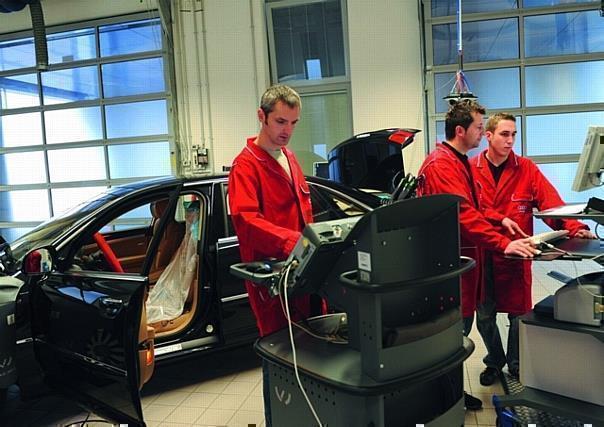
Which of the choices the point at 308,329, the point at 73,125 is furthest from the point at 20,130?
the point at 308,329

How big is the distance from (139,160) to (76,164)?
41.7 inches

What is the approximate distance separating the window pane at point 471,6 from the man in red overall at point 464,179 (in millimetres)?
4113

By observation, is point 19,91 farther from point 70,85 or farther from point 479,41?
point 479,41

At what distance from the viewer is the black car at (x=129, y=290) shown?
2084 mm

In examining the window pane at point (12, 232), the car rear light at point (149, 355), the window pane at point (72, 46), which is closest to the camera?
the car rear light at point (149, 355)

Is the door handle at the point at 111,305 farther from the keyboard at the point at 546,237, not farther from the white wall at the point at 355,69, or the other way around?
the white wall at the point at 355,69

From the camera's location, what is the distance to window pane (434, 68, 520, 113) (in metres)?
5.92

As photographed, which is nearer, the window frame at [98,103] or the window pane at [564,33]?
the window pane at [564,33]

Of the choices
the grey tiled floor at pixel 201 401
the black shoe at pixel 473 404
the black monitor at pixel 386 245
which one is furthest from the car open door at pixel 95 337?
the black shoe at pixel 473 404

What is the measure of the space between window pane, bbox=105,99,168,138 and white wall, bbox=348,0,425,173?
2680 millimetres

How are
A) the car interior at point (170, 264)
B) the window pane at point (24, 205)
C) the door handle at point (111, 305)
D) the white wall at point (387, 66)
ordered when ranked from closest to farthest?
the door handle at point (111, 305) < the car interior at point (170, 264) < the white wall at point (387, 66) < the window pane at point (24, 205)

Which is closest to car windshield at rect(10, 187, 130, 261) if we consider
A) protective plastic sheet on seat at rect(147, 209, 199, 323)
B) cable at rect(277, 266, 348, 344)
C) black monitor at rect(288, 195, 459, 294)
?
protective plastic sheet on seat at rect(147, 209, 199, 323)

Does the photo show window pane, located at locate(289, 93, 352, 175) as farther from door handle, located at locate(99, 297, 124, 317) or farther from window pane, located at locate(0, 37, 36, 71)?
door handle, located at locate(99, 297, 124, 317)

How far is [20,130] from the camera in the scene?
24.6 feet
